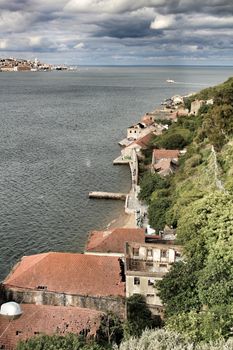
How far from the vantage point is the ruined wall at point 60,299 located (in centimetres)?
2638

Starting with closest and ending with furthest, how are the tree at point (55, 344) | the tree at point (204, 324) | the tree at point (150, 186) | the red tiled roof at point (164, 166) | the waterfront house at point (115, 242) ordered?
1. the tree at point (55, 344)
2. the tree at point (204, 324)
3. the waterfront house at point (115, 242)
4. the tree at point (150, 186)
5. the red tiled roof at point (164, 166)

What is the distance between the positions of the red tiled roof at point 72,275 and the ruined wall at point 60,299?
275 millimetres

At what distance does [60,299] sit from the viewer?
27.0m

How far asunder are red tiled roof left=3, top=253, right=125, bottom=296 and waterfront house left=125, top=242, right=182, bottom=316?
1.22m

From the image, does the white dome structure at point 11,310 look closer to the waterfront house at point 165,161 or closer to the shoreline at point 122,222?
the shoreline at point 122,222

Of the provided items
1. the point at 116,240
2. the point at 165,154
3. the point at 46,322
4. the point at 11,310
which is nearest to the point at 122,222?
the point at 116,240

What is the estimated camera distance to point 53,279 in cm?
2792

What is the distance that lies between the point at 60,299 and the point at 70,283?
1.10 meters

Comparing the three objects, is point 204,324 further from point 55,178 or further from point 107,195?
point 55,178

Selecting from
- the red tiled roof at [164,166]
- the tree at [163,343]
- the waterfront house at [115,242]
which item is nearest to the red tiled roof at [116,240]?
the waterfront house at [115,242]

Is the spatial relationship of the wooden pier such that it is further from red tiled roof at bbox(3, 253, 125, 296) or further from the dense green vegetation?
red tiled roof at bbox(3, 253, 125, 296)

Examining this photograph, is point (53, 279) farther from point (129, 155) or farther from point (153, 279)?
Answer: point (129, 155)

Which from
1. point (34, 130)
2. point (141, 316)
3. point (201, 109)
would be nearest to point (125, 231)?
point (141, 316)

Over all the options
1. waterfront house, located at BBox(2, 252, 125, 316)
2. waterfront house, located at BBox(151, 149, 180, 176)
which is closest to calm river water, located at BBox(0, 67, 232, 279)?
waterfront house, located at BBox(151, 149, 180, 176)
